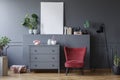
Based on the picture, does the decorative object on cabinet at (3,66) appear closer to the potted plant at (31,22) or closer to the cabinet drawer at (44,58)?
the cabinet drawer at (44,58)

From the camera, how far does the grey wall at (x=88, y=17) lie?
29.7 feet

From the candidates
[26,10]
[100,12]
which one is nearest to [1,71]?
[26,10]

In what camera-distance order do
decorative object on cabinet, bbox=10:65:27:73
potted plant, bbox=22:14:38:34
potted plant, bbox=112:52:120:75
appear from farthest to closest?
potted plant, bbox=22:14:38:34
decorative object on cabinet, bbox=10:65:27:73
potted plant, bbox=112:52:120:75

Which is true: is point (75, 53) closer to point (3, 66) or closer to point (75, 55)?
point (75, 55)

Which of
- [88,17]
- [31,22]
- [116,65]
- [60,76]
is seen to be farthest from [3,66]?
[116,65]

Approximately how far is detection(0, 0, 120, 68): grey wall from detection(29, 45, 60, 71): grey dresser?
0.81m

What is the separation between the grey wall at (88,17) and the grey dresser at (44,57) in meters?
0.81

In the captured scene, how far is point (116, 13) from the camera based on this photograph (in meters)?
9.05

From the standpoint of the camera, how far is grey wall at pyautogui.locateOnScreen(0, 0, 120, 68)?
904 centimetres

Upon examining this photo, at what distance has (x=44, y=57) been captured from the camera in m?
8.47

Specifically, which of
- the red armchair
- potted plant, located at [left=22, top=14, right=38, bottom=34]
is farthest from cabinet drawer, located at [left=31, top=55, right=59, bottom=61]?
potted plant, located at [left=22, top=14, right=38, bottom=34]

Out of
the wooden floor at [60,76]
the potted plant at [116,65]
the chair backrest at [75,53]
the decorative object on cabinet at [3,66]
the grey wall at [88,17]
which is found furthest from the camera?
the grey wall at [88,17]

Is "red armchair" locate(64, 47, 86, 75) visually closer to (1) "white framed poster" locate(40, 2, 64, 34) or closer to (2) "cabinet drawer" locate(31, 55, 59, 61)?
(2) "cabinet drawer" locate(31, 55, 59, 61)

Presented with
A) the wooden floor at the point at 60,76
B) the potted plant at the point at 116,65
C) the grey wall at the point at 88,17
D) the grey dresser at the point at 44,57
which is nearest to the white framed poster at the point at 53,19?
the grey wall at the point at 88,17
